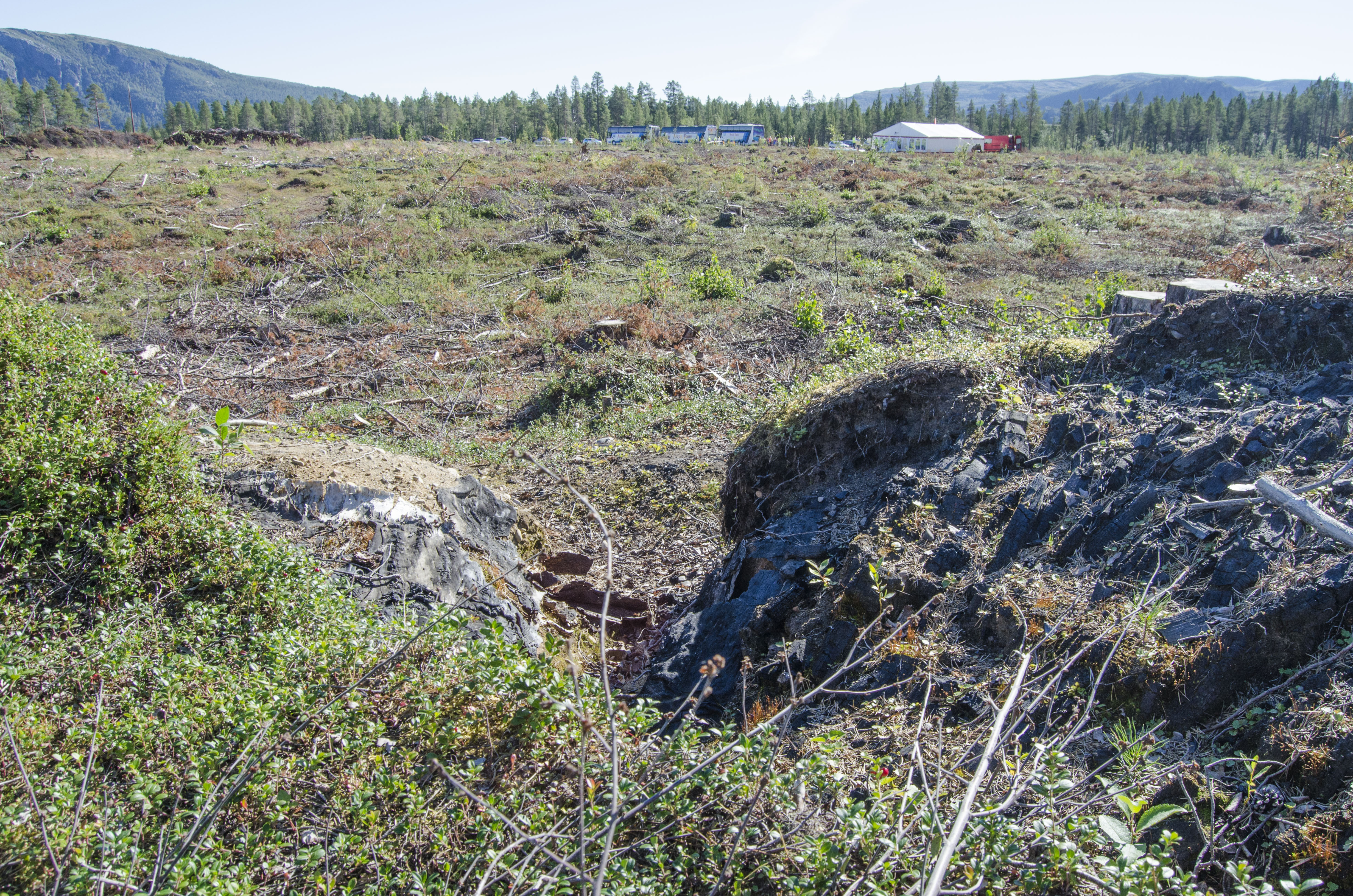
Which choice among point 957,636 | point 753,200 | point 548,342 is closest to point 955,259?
point 753,200

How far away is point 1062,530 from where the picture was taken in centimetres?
355

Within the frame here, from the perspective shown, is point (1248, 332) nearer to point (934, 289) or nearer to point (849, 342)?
point (849, 342)

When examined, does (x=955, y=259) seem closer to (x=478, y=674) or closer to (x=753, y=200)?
(x=753, y=200)

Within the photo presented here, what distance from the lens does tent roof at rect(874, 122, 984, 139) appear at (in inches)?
2571

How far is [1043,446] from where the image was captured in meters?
4.14

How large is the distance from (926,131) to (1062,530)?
73181 millimetres

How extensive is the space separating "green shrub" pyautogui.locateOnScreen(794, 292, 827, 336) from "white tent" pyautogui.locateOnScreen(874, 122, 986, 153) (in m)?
57.0

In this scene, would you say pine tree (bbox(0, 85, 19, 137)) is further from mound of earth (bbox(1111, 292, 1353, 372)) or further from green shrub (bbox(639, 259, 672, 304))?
mound of earth (bbox(1111, 292, 1353, 372))

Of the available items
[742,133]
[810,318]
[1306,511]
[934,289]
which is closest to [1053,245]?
[934,289]

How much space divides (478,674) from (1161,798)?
8.13ft

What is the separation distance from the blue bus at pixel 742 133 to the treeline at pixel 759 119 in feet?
5.50

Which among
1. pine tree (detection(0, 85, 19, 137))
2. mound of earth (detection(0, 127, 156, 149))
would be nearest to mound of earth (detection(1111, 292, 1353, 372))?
mound of earth (detection(0, 127, 156, 149))

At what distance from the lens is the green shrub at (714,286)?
1298cm

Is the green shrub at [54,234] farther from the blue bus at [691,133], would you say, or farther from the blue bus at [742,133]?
the blue bus at [742,133]
